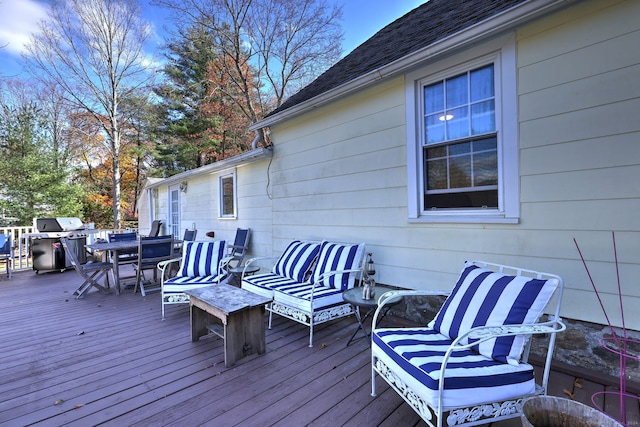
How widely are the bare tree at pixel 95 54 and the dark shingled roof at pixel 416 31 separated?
1232 centimetres

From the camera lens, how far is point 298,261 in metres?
4.07

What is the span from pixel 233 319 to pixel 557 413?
2.31 metres

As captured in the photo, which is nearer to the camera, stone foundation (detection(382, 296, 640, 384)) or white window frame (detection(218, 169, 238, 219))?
stone foundation (detection(382, 296, 640, 384))

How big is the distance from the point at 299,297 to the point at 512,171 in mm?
2389

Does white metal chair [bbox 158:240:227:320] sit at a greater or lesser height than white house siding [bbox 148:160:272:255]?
lesser

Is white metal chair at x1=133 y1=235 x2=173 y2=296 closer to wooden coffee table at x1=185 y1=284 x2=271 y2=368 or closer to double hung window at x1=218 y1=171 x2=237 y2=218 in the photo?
double hung window at x1=218 y1=171 x2=237 y2=218

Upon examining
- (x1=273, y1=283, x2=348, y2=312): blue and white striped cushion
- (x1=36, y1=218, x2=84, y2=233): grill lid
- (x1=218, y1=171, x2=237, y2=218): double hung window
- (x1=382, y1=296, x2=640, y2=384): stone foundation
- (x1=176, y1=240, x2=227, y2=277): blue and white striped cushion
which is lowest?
(x1=382, y1=296, x2=640, y2=384): stone foundation

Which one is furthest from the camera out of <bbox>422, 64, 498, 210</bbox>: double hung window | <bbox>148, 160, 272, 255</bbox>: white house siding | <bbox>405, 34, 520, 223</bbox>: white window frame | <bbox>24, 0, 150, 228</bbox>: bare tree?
<bbox>24, 0, 150, 228</bbox>: bare tree

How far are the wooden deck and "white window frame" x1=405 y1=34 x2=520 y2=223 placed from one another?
147cm

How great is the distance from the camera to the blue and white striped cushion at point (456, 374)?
5.07 ft

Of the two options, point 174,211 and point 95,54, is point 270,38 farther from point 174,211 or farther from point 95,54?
point 95,54

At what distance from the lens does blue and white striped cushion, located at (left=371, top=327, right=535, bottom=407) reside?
154 centimetres

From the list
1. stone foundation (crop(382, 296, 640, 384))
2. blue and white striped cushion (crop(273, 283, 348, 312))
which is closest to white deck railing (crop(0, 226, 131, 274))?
blue and white striped cushion (crop(273, 283, 348, 312))

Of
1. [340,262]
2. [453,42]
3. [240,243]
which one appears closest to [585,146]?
[453,42]
